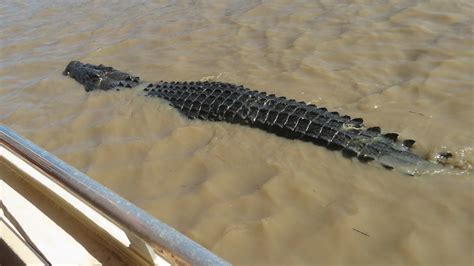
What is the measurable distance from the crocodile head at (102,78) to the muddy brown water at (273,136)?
0.60 feet

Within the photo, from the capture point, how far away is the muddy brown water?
3135mm

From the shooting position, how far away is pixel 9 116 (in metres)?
5.86

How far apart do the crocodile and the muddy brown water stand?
10 centimetres

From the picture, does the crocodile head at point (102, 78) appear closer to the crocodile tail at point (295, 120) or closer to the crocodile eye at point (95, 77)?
the crocodile eye at point (95, 77)

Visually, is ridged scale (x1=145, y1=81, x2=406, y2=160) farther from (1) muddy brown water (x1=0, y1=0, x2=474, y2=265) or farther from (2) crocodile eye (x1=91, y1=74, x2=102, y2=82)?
(2) crocodile eye (x1=91, y1=74, x2=102, y2=82)

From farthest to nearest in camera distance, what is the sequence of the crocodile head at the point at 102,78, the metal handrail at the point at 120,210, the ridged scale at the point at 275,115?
the crocodile head at the point at 102,78 → the ridged scale at the point at 275,115 → the metal handrail at the point at 120,210

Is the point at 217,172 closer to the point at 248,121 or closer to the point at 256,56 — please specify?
the point at 248,121

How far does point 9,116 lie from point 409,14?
568cm

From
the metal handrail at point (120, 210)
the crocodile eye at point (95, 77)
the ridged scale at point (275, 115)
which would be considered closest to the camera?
the metal handrail at point (120, 210)

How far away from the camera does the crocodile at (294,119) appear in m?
3.59

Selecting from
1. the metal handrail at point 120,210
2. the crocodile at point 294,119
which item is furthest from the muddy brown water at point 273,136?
the metal handrail at point 120,210

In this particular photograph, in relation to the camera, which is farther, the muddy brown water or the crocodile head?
the crocodile head

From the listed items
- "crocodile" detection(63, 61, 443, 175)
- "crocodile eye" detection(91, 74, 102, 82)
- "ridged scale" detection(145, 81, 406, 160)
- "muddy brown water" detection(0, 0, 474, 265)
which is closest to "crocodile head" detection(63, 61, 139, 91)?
"crocodile eye" detection(91, 74, 102, 82)

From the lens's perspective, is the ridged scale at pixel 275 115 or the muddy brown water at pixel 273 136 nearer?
the muddy brown water at pixel 273 136
